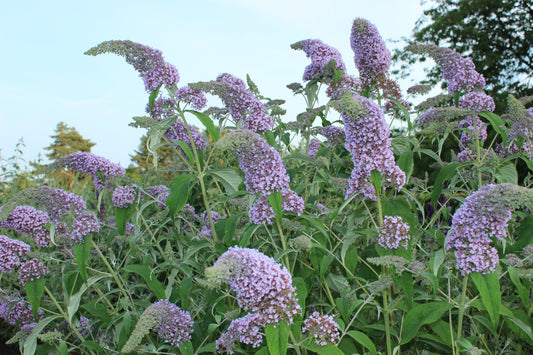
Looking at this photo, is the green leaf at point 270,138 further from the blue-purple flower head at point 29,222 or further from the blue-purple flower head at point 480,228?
the blue-purple flower head at point 29,222

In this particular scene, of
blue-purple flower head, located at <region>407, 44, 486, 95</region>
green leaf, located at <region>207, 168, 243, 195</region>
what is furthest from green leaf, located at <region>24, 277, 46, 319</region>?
blue-purple flower head, located at <region>407, 44, 486, 95</region>

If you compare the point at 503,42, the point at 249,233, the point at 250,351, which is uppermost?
the point at 503,42

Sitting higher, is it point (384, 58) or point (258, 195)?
point (384, 58)

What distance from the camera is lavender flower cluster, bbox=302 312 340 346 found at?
7.86 ft

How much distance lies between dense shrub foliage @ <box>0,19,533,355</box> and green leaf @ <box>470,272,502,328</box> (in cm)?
1

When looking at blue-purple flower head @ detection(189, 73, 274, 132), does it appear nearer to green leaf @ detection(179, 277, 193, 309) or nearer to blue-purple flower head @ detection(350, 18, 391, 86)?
blue-purple flower head @ detection(350, 18, 391, 86)

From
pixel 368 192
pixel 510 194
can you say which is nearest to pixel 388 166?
pixel 368 192

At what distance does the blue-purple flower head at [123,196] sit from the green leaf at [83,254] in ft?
1.11

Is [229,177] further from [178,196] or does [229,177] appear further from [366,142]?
[366,142]

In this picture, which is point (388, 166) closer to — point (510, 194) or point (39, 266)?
point (510, 194)

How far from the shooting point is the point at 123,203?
354 cm

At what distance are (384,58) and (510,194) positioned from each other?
2.23 m

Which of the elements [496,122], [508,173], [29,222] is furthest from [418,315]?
[29,222]

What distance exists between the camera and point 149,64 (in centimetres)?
346
